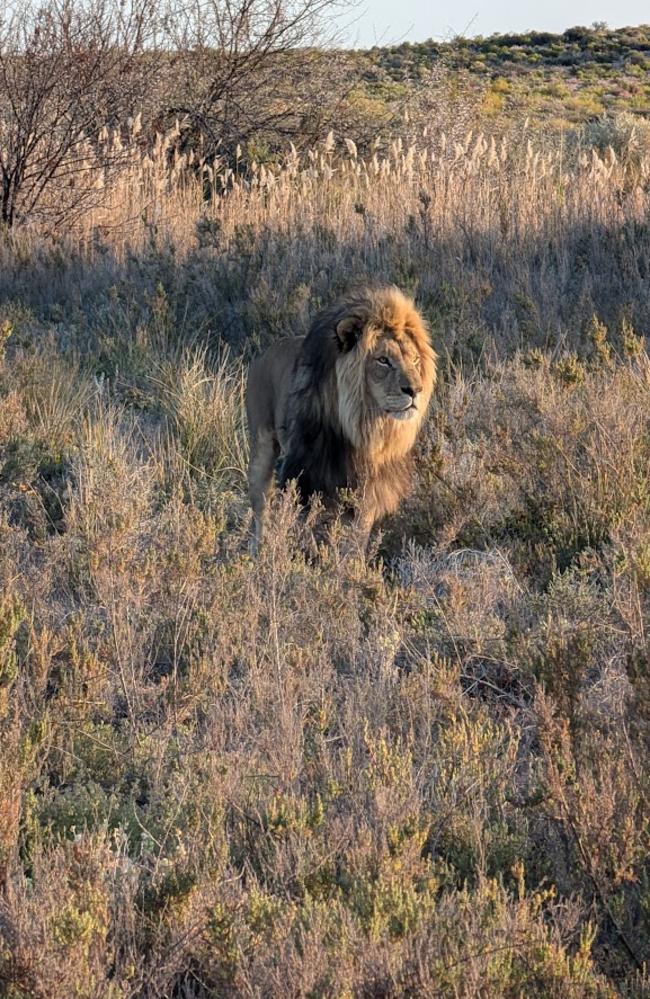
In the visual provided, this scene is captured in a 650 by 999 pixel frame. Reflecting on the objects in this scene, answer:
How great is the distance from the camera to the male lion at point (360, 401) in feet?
18.8

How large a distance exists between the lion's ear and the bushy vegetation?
0.81 meters

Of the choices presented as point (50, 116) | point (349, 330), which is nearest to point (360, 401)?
point (349, 330)

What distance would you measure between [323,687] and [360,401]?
2075 mm

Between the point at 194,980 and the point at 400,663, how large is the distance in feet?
6.77

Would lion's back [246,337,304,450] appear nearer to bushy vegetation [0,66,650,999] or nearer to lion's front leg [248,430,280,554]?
lion's front leg [248,430,280,554]

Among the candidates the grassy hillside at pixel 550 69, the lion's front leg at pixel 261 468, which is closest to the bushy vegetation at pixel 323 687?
the lion's front leg at pixel 261 468

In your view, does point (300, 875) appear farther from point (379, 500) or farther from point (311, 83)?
point (311, 83)

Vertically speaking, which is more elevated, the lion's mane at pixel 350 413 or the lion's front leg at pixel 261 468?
the lion's mane at pixel 350 413

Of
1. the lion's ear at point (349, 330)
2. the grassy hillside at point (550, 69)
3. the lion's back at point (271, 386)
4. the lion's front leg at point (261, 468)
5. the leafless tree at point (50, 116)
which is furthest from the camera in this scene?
the grassy hillside at point (550, 69)

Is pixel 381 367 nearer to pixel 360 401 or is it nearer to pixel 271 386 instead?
pixel 360 401

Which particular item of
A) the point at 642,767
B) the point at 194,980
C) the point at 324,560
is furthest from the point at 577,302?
the point at 194,980

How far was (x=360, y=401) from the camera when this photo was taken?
5848 mm

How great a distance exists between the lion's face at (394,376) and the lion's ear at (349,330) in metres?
0.10

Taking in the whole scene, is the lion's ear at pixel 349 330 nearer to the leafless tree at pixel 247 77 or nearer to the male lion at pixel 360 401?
the male lion at pixel 360 401
